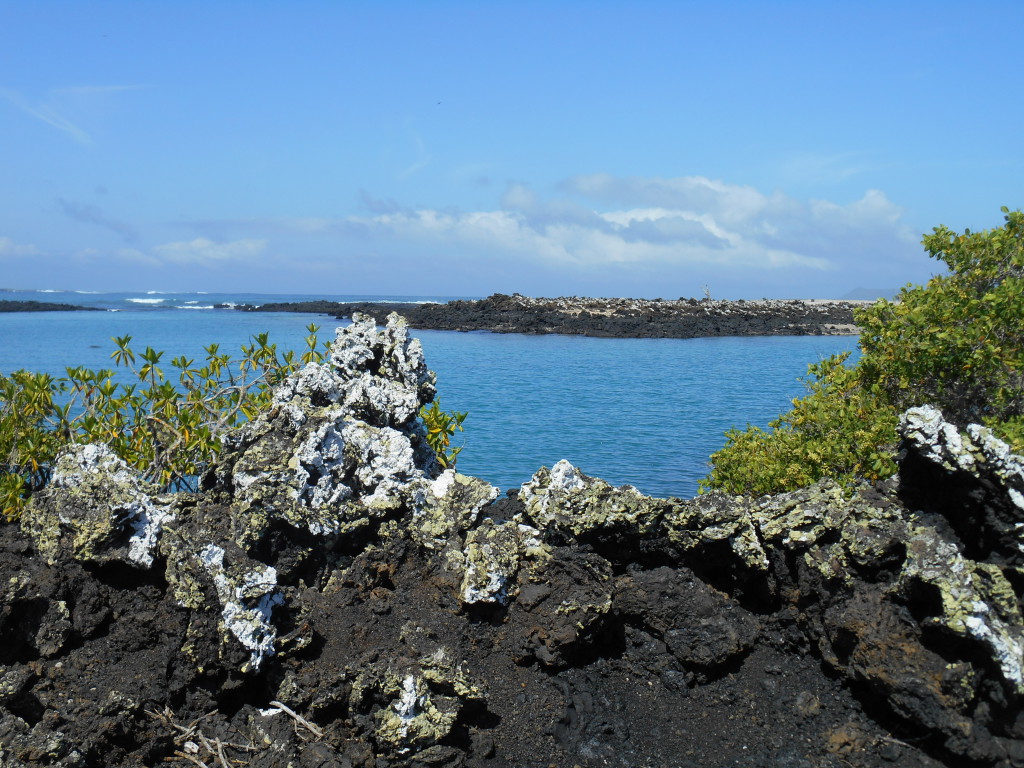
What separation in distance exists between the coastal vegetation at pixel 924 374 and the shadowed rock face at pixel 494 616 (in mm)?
1928

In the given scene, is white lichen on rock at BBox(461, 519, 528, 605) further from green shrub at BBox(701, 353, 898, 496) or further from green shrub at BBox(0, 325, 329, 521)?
green shrub at BBox(701, 353, 898, 496)

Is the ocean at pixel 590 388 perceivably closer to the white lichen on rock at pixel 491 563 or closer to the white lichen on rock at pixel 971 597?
the white lichen on rock at pixel 491 563

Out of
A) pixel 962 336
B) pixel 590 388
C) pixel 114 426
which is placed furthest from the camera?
pixel 590 388

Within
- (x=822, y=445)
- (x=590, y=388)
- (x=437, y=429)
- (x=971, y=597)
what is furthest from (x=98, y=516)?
(x=590, y=388)

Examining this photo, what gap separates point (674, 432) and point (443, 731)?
1493 centimetres

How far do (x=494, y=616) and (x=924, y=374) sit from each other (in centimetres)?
476

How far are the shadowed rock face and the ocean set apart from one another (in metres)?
3.84

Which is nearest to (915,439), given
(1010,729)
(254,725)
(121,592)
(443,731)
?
(1010,729)

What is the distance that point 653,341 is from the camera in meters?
48.3

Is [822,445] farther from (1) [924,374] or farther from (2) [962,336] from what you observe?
(2) [962,336]

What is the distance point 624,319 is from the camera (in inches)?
2245

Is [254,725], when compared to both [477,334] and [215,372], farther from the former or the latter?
[477,334]

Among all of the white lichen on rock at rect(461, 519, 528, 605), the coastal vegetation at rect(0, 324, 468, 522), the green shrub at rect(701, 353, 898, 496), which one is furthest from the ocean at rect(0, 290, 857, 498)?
the white lichen on rock at rect(461, 519, 528, 605)

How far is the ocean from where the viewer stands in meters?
15.2
